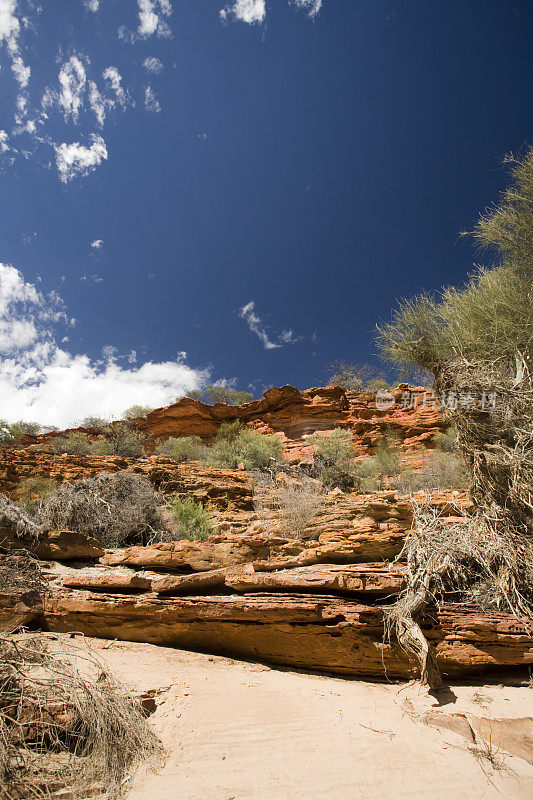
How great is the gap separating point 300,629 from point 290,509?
3612mm

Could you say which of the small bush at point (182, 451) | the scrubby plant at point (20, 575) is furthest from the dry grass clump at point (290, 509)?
the small bush at point (182, 451)

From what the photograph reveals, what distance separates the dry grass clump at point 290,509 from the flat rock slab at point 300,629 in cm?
241

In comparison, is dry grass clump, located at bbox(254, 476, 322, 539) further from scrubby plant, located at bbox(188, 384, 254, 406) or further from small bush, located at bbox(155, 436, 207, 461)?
scrubby plant, located at bbox(188, 384, 254, 406)

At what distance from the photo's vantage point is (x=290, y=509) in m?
7.64

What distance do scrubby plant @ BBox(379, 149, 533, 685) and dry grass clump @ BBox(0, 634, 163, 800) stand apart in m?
2.69

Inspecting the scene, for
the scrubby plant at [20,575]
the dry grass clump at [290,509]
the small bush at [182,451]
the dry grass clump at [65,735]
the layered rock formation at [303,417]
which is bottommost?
the dry grass clump at [65,735]

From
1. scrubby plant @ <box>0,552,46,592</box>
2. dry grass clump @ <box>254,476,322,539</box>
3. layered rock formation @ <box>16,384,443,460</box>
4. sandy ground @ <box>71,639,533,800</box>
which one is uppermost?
layered rock formation @ <box>16,384,443,460</box>

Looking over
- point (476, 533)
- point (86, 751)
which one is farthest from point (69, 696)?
point (476, 533)

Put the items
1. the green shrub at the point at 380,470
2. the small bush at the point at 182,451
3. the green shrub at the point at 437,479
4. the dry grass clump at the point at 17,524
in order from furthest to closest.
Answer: the small bush at the point at 182,451, the green shrub at the point at 380,470, the green shrub at the point at 437,479, the dry grass clump at the point at 17,524

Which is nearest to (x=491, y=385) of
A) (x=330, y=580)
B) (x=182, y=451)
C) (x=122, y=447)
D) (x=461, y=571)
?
(x=461, y=571)

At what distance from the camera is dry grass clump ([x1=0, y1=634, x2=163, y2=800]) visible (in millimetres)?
2102

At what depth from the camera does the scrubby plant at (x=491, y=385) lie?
434cm

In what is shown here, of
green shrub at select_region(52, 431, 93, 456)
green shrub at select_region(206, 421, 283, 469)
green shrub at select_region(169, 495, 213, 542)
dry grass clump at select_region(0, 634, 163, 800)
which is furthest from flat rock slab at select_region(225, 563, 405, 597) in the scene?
green shrub at select_region(52, 431, 93, 456)

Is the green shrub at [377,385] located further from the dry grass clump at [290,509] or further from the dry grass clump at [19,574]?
the dry grass clump at [19,574]
